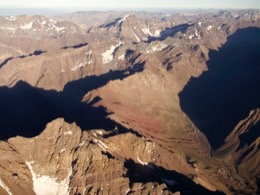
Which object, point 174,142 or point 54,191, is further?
point 174,142

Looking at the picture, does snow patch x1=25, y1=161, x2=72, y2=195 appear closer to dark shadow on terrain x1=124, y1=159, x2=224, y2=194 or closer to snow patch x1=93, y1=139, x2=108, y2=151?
dark shadow on terrain x1=124, y1=159, x2=224, y2=194

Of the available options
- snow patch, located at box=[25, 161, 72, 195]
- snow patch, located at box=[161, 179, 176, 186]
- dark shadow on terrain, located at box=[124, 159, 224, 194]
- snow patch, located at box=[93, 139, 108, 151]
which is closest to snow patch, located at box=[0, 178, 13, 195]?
Result: snow patch, located at box=[25, 161, 72, 195]

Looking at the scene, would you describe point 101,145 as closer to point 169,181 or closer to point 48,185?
point 169,181

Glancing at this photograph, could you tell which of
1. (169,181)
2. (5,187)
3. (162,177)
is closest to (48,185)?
(5,187)

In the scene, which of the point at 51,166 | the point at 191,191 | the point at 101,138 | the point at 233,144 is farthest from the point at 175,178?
the point at 233,144

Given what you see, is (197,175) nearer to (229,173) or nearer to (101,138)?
(229,173)

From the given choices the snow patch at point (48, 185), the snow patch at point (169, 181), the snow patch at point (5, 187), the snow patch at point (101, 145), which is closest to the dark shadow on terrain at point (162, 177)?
the snow patch at point (169, 181)
